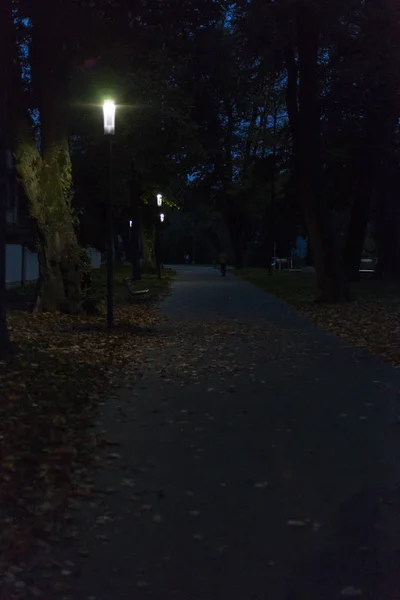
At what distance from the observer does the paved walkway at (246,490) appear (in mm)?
3844

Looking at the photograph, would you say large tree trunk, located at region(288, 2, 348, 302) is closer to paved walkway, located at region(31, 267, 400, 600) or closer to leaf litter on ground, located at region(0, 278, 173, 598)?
leaf litter on ground, located at region(0, 278, 173, 598)

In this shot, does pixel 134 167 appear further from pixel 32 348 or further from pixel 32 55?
pixel 32 348

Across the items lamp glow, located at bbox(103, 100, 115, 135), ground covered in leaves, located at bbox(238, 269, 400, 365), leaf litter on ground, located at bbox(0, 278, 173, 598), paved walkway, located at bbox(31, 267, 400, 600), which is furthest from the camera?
lamp glow, located at bbox(103, 100, 115, 135)

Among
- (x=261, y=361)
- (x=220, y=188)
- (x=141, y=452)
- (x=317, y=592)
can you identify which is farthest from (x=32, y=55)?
(x=220, y=188)

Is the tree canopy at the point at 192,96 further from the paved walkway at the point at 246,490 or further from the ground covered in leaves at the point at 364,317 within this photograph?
the paved walkway at the point at 246,490

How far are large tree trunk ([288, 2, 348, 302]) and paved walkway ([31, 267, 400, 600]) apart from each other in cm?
1087

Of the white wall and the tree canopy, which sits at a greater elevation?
the tree canopy

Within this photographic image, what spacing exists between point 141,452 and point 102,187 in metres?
28.7

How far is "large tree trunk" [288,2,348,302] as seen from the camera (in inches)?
810

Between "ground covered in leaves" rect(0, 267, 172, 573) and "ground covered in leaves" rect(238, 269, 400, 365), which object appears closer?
"ground covered in leaves" rect(0, 267, 172, 573)

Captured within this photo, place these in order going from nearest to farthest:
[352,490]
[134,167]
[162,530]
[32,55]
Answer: [162,530] → [352,490] → [32,55] → [134,167]

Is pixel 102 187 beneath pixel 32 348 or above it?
above

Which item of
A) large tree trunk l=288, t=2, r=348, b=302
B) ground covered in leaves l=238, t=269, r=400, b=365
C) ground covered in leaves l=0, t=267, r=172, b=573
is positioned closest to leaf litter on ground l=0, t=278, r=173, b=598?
ground covered in leaves l=0, t=267, r=172, b=573

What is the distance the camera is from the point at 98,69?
55.6 ft
